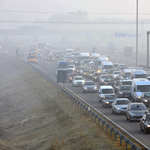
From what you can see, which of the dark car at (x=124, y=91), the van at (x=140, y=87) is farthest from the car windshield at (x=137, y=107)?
the dark car at (x=124, y=91)

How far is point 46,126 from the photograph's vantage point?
28.9 metres

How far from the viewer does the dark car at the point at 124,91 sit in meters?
36.9

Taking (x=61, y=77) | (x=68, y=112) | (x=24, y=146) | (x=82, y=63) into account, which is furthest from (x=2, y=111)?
(x=82, y=63)

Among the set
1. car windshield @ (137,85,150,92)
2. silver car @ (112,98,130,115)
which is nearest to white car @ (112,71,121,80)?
car windshield @ (137,85,150,92)

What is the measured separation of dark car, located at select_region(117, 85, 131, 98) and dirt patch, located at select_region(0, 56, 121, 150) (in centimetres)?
530

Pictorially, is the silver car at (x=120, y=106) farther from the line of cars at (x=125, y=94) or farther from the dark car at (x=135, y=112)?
the dark car at (x=135, y=112)

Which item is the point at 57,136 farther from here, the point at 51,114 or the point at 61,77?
the point at 61,77

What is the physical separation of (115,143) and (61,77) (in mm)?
19267

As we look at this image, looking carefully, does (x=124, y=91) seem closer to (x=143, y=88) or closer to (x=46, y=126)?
(x=143, y=88)

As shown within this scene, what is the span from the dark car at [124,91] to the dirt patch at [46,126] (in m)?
5.30

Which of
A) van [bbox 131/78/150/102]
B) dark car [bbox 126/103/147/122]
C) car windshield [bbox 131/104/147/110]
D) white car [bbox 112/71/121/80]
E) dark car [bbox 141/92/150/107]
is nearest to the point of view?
A: dark car [bbox 126/103/147/122]

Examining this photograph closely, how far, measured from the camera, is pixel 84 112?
1089 inches

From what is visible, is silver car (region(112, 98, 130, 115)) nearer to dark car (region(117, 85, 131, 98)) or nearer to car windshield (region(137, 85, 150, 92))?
car windshield (region(137, 85, 150, 92))

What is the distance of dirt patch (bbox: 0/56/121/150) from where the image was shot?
20.1 metres
